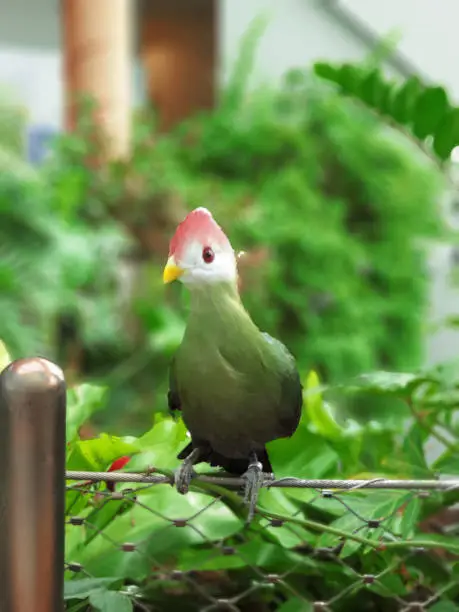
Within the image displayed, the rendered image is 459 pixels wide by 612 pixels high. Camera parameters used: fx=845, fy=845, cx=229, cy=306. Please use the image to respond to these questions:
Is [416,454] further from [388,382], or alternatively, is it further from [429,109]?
[429,109]

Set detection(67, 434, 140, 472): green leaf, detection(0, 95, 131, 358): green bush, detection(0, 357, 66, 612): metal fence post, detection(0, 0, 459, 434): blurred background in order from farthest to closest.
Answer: detection(0, 0, 459, 434): blurred background
detection(0, 95, 131, 358): green bush
detection(67, 434, 140, 472): green leaf
detection(0, 357, 66, 612): metal fence post

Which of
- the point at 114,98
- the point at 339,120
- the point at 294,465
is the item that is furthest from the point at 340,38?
the point at 294,465

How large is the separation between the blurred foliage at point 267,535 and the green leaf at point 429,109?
0.12 m

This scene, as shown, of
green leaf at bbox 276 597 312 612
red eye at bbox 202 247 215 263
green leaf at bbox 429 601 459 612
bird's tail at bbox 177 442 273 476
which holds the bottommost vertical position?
green leaf at bbox 429 601 459 612

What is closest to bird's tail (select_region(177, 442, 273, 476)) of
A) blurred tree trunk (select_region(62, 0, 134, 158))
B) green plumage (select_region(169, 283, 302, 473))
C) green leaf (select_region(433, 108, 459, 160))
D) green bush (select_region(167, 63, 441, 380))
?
green plumage (select_region(169, 283, 302, 473))

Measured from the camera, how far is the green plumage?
29cm

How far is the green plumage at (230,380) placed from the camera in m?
0.29

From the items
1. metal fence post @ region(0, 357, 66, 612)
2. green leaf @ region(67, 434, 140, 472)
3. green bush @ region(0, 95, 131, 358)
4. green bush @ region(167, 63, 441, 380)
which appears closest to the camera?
metal fence post @ region(0, 357, 66, 612)

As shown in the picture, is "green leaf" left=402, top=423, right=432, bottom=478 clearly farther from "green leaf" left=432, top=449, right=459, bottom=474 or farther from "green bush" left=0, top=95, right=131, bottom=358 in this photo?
"green bush" left=0, top=95, right=131, bottom=358

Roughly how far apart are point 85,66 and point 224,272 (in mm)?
1234

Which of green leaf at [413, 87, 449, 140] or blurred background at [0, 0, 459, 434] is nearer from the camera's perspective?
green leaf at [413, 87, 449, 140]

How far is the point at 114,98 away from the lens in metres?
1.44

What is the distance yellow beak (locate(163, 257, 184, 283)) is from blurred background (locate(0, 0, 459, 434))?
2.80 feet

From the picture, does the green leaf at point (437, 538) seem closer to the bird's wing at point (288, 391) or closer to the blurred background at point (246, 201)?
the bird's wing at point (288, 391)
